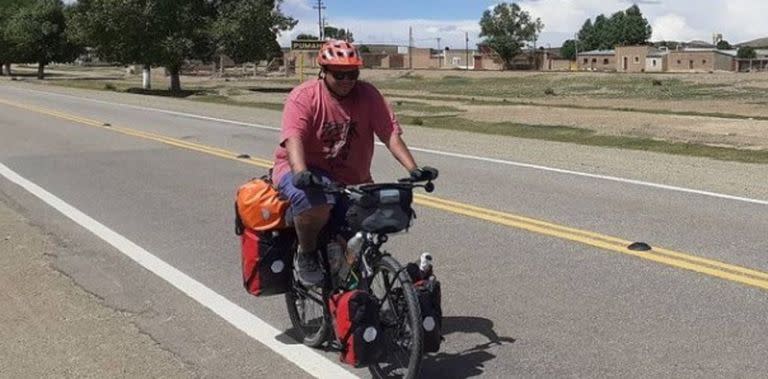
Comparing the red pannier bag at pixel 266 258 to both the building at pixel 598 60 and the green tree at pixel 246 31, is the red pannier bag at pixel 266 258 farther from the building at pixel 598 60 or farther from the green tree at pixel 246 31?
the building at pixel 598 60

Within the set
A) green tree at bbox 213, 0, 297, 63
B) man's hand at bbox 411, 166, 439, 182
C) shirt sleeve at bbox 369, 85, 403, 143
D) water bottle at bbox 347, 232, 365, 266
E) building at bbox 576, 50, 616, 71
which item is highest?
building at bbox 576, 50, 616, 71

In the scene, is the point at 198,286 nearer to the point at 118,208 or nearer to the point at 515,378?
the point at 515,378

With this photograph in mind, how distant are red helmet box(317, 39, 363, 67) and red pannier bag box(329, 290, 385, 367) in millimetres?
1171

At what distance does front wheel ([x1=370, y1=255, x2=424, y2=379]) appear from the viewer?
4.05 m

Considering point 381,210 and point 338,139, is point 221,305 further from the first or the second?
point 381,210

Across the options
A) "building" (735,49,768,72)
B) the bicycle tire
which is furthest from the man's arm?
"building" (735,49,768,72)

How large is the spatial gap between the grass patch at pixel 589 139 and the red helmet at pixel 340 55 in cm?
1114

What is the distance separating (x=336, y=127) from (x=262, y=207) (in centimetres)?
61

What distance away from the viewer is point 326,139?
4.61 meters

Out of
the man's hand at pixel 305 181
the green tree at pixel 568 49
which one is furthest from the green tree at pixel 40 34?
the green tree at pixel 568 49

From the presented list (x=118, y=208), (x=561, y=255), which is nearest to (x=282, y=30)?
(x=118, y=208)

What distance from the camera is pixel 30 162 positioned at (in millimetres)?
14461

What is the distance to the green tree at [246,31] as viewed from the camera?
46.5 metres

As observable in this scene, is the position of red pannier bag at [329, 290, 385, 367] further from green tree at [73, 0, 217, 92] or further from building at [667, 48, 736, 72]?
building at [667, 48, 736, 72]
